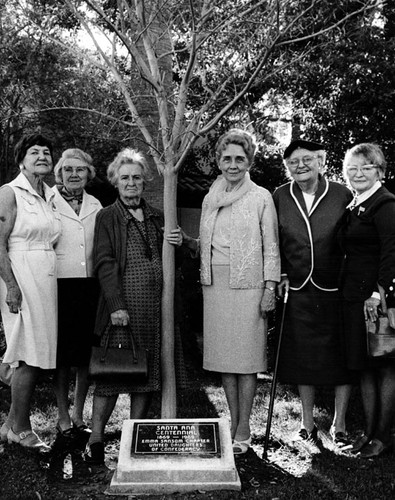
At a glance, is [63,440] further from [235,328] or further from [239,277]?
[239,277]

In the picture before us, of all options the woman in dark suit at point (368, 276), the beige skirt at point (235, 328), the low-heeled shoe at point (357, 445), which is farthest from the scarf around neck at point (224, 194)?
the low-heeled shoe at point (357, 445)

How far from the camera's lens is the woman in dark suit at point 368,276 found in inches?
176

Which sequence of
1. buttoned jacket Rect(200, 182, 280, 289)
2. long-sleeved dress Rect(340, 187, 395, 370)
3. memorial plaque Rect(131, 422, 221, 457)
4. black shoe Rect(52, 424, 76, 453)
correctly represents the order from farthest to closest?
black shoe Rect(52, 424, 76, 453)
buttoned jacket Rect(200, 182, 280, 289)
long-sleeved dress Rect(340, 187, 395, 370)
memorial plaque Rect(131, 422, 221, 457)

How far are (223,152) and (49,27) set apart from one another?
245cm

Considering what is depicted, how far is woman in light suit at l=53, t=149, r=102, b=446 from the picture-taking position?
15.7 ft

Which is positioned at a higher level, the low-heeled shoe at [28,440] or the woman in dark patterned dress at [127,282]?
the woman in dark patterned dress at [127,282]

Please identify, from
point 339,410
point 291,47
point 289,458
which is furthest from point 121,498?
point 291,47

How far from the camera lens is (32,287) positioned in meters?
4.52

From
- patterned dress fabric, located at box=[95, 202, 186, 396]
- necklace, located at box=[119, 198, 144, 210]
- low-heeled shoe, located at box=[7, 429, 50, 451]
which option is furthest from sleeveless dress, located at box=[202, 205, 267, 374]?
low-heeled shoe, located at box=[7, 429, 50, 451]

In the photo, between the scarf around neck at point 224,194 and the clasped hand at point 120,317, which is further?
the scarf around neck at point 224,194

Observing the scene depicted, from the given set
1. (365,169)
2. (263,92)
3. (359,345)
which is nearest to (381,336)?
(359,345)

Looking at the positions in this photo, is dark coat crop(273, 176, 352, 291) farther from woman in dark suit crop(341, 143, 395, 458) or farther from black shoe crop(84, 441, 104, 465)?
black shoe crop(84, 441, 104, 465)

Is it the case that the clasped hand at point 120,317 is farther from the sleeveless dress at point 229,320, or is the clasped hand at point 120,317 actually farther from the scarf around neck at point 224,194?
the scarf around neck at point 224,194

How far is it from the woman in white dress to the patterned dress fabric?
0.50 meters
